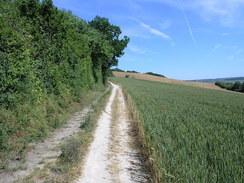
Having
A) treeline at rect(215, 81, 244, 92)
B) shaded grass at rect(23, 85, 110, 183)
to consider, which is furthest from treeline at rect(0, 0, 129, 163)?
treeline at rect(215, 81, 244, 92)

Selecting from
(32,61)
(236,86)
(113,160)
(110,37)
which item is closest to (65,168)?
(113,160)

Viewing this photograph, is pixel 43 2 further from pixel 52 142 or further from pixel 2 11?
pixel 52 142

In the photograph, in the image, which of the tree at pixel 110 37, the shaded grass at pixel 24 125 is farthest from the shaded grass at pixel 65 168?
the tree at pixel 110 37

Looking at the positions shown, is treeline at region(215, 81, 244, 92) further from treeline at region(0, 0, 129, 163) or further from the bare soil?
the bare soil

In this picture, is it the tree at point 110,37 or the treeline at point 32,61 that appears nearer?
the treeline at point 32,61

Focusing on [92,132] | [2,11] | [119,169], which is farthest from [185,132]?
[2,11]

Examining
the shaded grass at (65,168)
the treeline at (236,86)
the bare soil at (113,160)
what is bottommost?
the bare soil at (113,160)

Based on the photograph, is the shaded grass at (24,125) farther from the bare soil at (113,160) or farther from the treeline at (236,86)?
the treeline at (236,86)

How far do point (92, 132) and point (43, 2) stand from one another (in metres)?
7.25

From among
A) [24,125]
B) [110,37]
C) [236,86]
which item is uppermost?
[110,37]

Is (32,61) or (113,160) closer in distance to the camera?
(113,160)

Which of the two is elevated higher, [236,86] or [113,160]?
[236,86]

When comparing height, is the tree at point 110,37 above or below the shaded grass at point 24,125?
above

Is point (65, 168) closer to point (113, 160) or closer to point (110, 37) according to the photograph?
point (113, 160)
